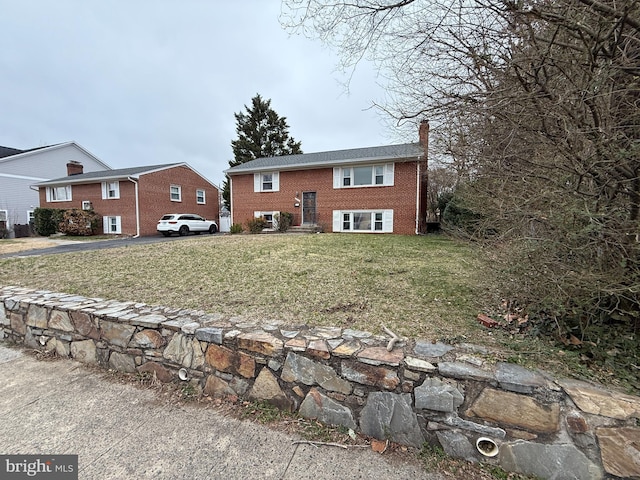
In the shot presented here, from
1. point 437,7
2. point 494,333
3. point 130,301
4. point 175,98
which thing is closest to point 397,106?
point 437,7

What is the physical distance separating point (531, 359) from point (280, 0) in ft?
12.5

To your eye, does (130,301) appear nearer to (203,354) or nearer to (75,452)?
(203,354)

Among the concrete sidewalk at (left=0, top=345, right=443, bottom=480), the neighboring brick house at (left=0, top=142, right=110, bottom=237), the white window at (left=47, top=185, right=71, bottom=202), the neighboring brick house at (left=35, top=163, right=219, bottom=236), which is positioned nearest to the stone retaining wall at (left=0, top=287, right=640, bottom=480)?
the concrete sidewalk at (left=0, top=345, right=443, bottom=480)

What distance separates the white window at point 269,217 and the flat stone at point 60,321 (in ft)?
43.7

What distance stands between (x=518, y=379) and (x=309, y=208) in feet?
50.1

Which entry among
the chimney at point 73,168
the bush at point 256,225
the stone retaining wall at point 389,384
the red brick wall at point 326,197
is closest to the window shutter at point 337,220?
the red brick wall at point 326,197

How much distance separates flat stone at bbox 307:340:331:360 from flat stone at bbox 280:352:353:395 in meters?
0.06

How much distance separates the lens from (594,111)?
1926 millimetres

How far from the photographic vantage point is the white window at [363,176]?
1483cm

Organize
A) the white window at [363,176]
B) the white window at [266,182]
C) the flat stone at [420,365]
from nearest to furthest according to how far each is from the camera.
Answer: the flat stone at [420,365]
the white window at [363,176]
the white window at [266,182]

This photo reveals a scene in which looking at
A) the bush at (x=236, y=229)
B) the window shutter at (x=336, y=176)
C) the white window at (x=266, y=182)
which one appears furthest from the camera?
the white window at (x=266, y=182)

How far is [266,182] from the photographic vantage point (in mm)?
17594

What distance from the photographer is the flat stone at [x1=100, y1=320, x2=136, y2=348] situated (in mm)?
2789

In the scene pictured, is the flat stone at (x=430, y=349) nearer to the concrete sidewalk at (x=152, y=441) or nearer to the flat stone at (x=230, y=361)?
the concrete sidewalk at (x=152, y=441)
